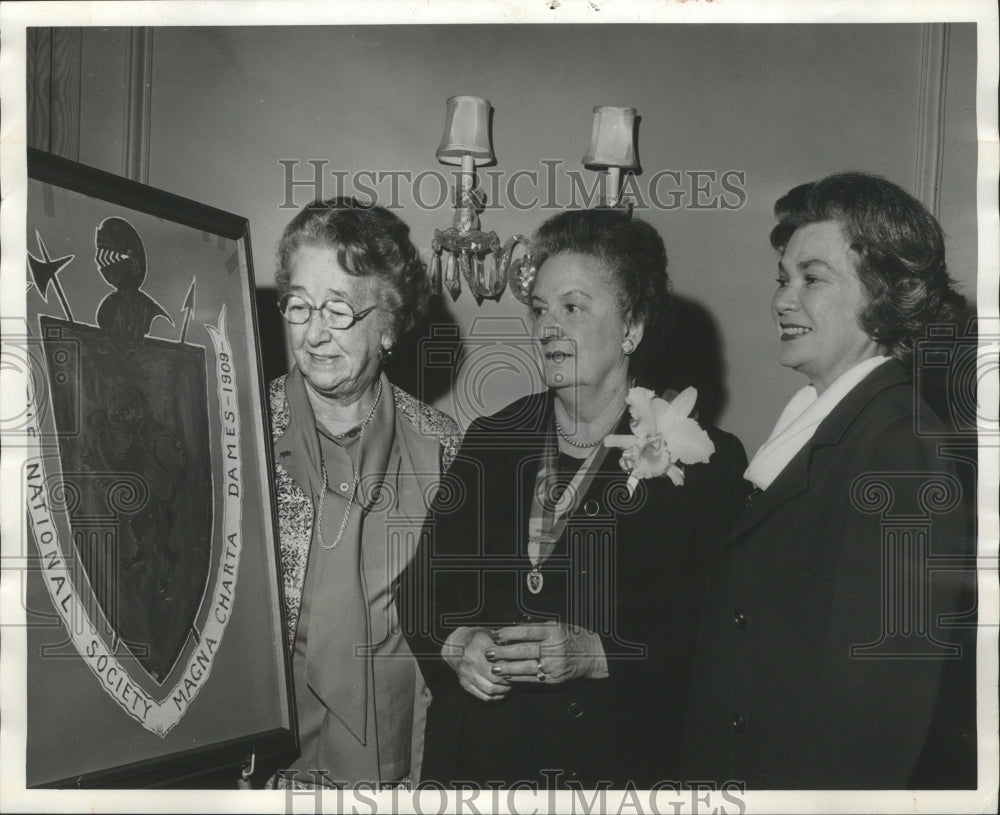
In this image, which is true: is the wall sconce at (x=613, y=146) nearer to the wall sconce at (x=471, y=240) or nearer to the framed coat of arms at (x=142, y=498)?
the wall sconce at (x=471, y=240)

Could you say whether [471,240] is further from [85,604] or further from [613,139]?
[85,604]

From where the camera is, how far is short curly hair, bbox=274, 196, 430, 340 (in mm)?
2176

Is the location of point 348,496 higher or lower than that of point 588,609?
higher

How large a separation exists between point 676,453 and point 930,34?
105 centimetres

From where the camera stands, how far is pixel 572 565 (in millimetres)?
2146

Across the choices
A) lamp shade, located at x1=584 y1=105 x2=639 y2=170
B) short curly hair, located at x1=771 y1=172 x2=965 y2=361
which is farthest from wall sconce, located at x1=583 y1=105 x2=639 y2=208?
short curly hair, located at x1=771 y1=172 x2=965 y2=361

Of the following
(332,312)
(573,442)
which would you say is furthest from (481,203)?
(573,442)

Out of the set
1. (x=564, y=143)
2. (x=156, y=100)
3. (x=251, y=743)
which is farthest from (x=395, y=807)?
(x=156, y=100)

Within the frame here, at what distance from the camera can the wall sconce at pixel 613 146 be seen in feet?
7.17

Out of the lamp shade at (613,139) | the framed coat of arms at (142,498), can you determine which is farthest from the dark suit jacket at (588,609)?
the lamp shade at (613,139)

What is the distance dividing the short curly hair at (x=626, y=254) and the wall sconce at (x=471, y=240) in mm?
71

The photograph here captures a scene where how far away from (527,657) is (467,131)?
1.10 m

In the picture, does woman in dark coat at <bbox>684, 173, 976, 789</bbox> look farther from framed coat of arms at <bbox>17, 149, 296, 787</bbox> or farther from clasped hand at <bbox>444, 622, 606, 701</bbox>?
framed coat of arms at <bbox>17, 149, 296, 787</bbox>

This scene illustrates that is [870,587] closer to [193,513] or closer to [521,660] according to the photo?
[521,660]
